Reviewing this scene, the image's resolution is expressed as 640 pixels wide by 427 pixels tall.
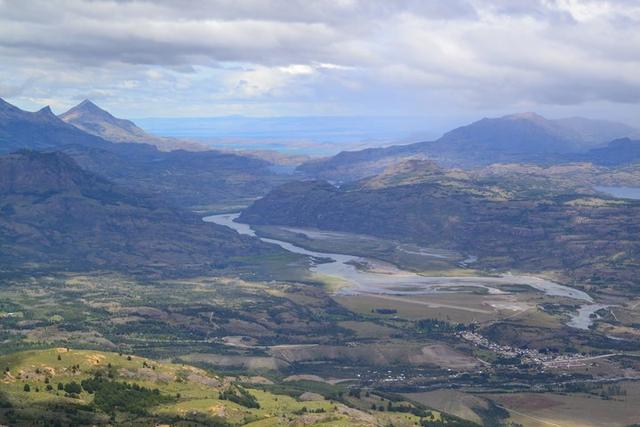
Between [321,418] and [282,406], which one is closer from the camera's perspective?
[321,418]

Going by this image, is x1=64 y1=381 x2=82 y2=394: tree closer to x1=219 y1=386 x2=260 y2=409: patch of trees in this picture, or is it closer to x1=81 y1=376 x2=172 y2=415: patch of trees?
x1=81 y1=376 x2=172 y2=415: patch of trees

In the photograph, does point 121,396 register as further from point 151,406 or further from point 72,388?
point 72,388

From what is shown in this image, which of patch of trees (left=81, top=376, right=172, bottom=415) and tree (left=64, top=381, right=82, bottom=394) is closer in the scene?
patch of trees (left=81, top=376, right=172, bottom=415)

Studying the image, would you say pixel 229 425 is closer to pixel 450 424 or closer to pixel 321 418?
pixel 321 418

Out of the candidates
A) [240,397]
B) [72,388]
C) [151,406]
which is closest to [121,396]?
[151,406]

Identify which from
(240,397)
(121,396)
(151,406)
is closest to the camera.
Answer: (151,406)

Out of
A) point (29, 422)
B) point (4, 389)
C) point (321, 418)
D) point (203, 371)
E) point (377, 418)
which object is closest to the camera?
point (29, 422)

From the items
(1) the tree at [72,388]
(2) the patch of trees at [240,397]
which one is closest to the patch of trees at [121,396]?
(1) the tree at [72,388]

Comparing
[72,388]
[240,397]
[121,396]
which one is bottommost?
[240,397]

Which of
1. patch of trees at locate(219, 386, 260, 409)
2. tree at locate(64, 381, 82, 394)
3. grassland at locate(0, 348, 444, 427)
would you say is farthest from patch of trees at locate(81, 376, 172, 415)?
patch of trees at locate(219, 386, 260, 409)

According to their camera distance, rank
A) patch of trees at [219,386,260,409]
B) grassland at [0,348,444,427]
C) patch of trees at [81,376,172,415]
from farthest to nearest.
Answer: patch of trees at [219,386,260,409], patch of trees at [81,376,172,415], grassland at [0,348,444,427]

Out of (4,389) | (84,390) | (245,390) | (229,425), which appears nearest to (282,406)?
(245,390)
